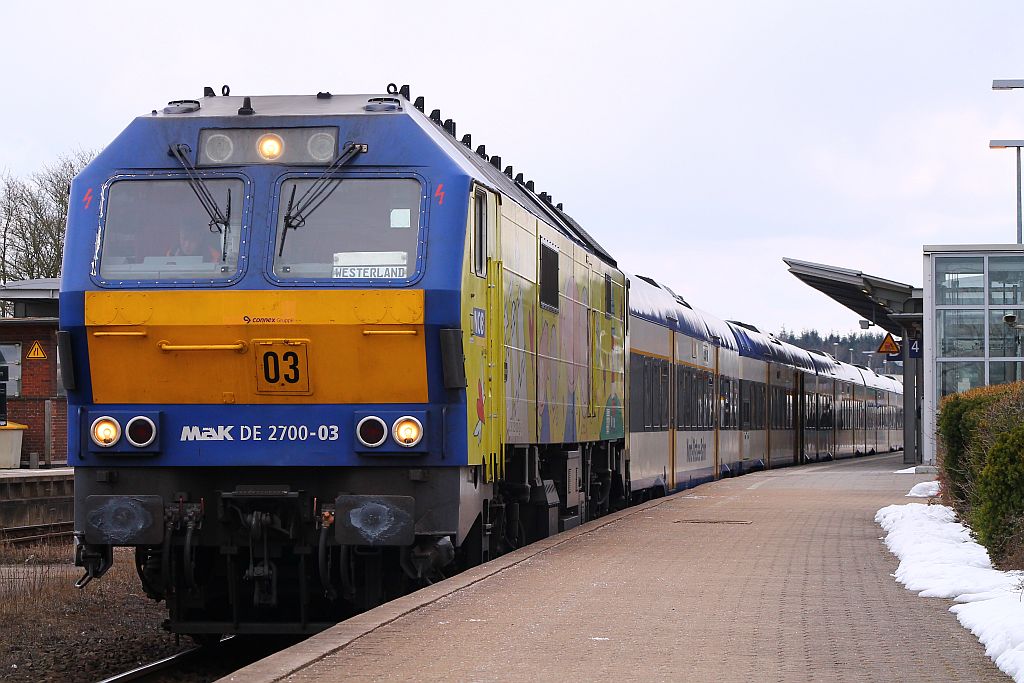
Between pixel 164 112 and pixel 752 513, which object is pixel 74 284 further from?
pixel 752 513

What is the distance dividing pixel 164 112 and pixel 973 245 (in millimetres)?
20266

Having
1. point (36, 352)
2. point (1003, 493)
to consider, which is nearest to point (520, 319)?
point (1003, 493)

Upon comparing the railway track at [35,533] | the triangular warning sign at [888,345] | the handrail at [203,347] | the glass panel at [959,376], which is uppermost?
the triangular warning sign at [888,345]

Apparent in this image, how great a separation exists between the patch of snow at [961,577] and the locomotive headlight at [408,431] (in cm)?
358

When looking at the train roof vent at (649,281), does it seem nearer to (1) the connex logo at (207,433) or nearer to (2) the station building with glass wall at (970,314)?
(2) the station building with glass wall at (970,314)

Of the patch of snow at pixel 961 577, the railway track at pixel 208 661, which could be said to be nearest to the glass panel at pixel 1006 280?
the patch of snow at pixel 961 577

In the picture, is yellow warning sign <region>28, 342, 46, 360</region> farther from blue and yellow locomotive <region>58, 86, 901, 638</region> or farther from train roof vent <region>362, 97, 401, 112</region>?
train roof vent <region>362, 97, 401, 112</region>

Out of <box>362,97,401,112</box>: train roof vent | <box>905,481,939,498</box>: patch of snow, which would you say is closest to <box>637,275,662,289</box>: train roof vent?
<box>905,481,939,498</box>: patch of snow

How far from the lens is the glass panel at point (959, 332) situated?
27.8 meters

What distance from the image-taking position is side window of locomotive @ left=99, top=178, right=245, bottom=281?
999cm

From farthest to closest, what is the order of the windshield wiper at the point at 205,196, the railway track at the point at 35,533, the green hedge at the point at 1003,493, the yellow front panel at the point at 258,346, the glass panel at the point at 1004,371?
the glass panel at the point at 1004,371 < the railway track at the point at 35,533 < the green hedge at the point at 1003,493 < the windshield wiper at the point at 205,196 < the yellow front panel at the point at 258,346

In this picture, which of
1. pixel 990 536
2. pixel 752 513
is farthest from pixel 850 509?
pixel 990 536

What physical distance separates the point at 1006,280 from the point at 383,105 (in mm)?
19962

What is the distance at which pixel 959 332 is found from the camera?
27.9 m
